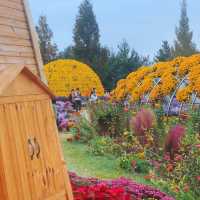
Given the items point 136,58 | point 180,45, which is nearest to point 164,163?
point 136,58

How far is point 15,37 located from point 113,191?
1.90 m

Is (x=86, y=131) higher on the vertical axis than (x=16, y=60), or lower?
lower

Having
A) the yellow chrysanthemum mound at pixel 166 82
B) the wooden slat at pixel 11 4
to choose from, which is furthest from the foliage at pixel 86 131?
the wooden slat at pixel 11 4

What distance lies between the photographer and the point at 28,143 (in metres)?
4.68

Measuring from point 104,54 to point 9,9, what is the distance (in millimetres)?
41244

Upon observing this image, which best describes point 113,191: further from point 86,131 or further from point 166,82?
point 166,82

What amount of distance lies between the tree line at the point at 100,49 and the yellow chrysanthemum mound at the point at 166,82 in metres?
20.4

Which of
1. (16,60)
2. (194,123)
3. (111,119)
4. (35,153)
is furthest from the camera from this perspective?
(111,119)

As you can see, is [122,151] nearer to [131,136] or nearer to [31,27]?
[131,136]

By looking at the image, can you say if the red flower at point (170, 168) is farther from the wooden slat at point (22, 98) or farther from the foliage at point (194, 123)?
the wooden slat at point (22, 98)

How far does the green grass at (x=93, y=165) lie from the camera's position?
33.7 ft

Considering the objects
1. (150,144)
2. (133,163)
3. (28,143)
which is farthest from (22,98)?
(150,144)

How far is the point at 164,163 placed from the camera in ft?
33.4

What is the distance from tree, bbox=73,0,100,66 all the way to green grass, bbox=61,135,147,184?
32.6 meters
